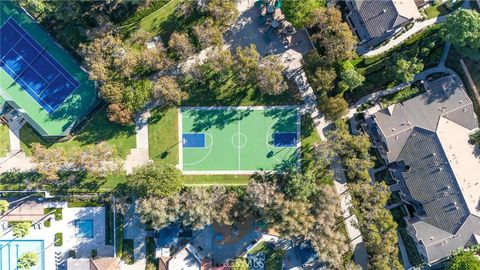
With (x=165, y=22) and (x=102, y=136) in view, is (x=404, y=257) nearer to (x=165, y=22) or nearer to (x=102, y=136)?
(x=102, y=136)

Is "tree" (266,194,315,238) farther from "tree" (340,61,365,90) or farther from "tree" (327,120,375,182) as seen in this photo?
"tree" (340,61,365,90)

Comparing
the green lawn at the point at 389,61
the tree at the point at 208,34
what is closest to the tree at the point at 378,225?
the green lawn at the point at 389,61

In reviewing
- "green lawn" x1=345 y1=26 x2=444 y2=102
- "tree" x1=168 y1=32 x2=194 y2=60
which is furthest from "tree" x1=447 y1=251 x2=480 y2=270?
"tree" x1=168 y1=32 x2=194 y2=60

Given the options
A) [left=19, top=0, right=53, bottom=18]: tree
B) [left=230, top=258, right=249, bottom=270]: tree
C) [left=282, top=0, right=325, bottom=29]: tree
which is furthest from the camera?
[left=230, top=258, right=249, bottom=270]: tree

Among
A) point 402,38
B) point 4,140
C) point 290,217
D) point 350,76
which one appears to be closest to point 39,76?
point 4,140

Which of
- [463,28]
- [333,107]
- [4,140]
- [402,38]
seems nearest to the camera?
[463,28]

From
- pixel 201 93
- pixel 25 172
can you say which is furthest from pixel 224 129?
pixel 25 172

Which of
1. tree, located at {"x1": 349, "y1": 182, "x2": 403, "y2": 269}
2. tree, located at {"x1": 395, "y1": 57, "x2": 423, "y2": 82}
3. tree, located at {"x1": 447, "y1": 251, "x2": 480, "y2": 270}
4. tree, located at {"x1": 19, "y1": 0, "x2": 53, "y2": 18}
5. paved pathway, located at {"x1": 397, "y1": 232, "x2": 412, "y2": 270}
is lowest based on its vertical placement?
tree, located at {"x1": 447, "y1": 251, "x2": 480, "y2": 270}
